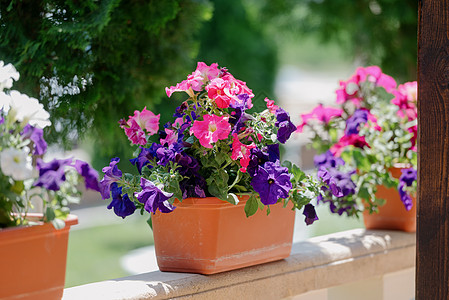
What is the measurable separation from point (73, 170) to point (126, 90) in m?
0.86

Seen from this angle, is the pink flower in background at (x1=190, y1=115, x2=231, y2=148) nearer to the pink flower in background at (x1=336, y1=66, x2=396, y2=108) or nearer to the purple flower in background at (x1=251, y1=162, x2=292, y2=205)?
the purple flower in background at (x1=251, y1=162, x2=292, y2=205)

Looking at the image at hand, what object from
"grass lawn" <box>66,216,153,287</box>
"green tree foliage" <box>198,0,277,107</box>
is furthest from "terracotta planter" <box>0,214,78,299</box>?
"green tree foliage" <box>198,0,277,107</box>

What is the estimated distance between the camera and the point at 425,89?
1.34 metres

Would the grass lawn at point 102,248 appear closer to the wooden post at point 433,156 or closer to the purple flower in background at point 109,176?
the purple flower in background at point 109,176

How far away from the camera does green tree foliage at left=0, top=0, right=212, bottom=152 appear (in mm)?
1747

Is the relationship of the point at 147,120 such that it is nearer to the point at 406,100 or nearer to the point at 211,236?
the point at 211,236

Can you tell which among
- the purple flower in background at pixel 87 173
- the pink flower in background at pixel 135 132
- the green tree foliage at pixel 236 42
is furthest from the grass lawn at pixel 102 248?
the purple flower in background at pixel 87 173

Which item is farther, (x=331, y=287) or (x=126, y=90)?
(x=126, y=90)

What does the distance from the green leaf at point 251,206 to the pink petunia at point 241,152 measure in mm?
90

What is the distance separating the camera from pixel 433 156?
4.36 feet

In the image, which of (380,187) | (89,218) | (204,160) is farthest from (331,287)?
(89,218)

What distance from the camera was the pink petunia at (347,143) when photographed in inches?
77.4

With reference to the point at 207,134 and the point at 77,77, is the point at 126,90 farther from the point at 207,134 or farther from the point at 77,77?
the point at 207,134

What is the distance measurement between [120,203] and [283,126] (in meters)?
→ 0.45
